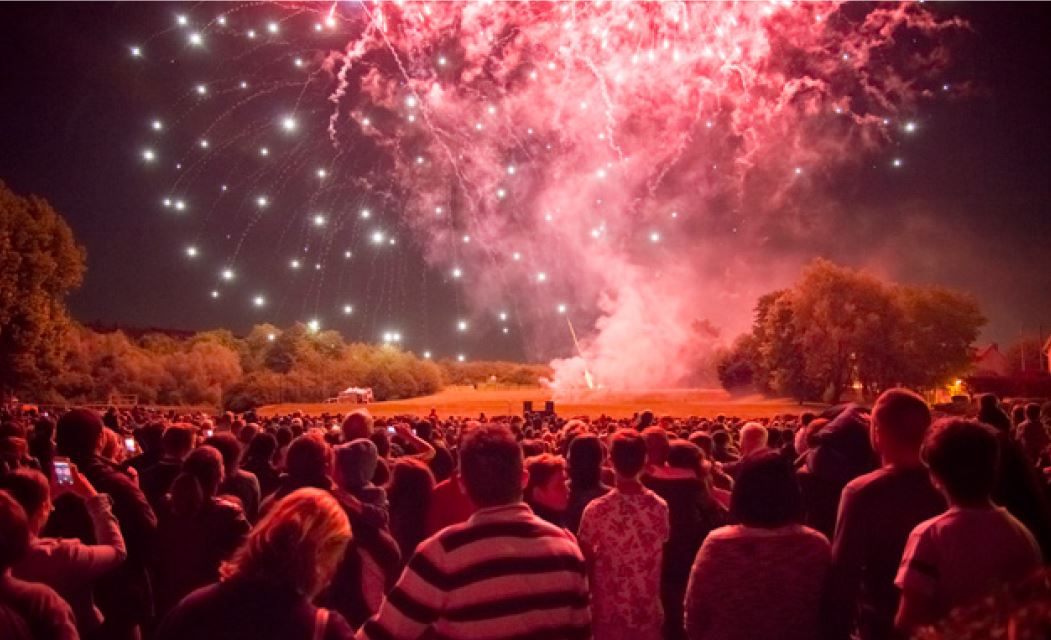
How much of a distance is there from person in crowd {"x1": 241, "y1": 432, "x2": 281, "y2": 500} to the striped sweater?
4464mm

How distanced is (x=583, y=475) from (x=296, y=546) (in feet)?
11.2

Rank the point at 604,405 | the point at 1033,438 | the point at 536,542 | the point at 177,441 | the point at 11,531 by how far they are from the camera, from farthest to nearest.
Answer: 1. the point at 604,405
2. the point at 1033,438
3. the point at 177,441
4. the point at 536,542
5. the point at 11,531

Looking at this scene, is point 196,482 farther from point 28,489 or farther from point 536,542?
point 536,542

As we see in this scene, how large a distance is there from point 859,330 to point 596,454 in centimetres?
5433

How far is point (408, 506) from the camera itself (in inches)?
243

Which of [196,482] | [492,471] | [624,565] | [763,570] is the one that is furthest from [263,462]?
[763,570]

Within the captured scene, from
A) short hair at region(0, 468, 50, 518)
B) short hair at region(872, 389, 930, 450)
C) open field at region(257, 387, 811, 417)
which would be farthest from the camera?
open field at region(257, 387, 811, 417)

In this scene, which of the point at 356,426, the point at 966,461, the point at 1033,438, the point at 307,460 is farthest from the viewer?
the point at 1033,438

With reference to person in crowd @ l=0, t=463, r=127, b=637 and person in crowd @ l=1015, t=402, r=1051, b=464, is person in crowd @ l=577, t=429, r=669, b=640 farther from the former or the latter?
person in crowd @ l=1015, t=402, r=1051, b=464

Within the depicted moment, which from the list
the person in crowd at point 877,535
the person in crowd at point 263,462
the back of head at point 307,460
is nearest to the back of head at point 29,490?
the back of head at point 307,460

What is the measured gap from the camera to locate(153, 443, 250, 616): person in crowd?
5.15 m

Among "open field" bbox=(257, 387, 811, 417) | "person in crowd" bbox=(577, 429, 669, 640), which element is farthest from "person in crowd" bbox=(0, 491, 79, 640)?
"open field" bbox=(257, 387, 811, 417)

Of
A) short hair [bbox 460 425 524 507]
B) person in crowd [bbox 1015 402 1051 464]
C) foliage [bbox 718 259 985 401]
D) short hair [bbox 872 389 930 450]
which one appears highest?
foliage [bbox 718 259 985 401]

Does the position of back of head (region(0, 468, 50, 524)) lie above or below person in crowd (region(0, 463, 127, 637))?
above
